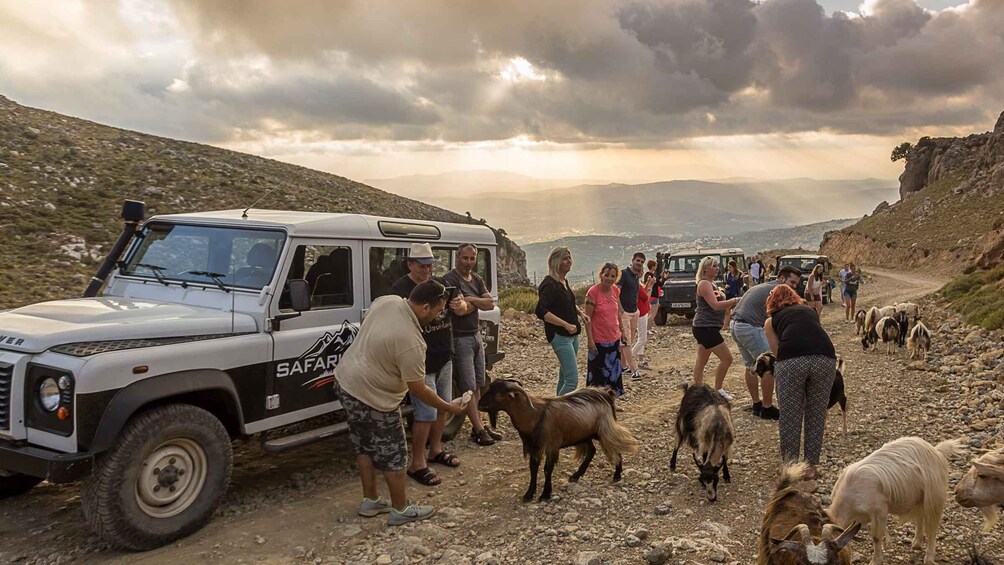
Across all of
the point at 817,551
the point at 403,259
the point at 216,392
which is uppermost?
the point at 403,259

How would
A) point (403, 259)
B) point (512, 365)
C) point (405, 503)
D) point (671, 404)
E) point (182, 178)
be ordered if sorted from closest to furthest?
point (405, 503) → point (403, 259) → point (671, 404) → point (512, 365) → point (182, 178)

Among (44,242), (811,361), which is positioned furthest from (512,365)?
(44,242)

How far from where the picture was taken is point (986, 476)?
13.2 feet

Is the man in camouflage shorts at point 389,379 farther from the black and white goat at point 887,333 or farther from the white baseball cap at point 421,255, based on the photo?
the black and white goat at point 887,333

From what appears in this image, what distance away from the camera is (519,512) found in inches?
202

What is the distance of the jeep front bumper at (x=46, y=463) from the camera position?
3801 millimetres

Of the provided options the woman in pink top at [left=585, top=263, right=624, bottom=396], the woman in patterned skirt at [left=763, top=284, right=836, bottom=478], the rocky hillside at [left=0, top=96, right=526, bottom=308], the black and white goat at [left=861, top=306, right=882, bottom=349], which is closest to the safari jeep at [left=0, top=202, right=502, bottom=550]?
the woman in pink top at [left=585, top=263, right=624, bottom=396]

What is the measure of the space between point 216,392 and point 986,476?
5.42 m

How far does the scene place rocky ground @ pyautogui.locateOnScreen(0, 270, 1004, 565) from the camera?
4.35 meters

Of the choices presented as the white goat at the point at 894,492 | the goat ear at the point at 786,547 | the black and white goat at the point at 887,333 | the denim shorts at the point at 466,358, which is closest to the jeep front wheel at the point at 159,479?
the denim shorts at the point at 466,358

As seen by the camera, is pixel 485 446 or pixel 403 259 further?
pixel 485 446

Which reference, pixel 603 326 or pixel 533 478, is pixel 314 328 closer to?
pixel 533 478

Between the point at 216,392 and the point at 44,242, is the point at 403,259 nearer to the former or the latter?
the point at 216,392

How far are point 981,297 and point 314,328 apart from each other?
61.9 ft
